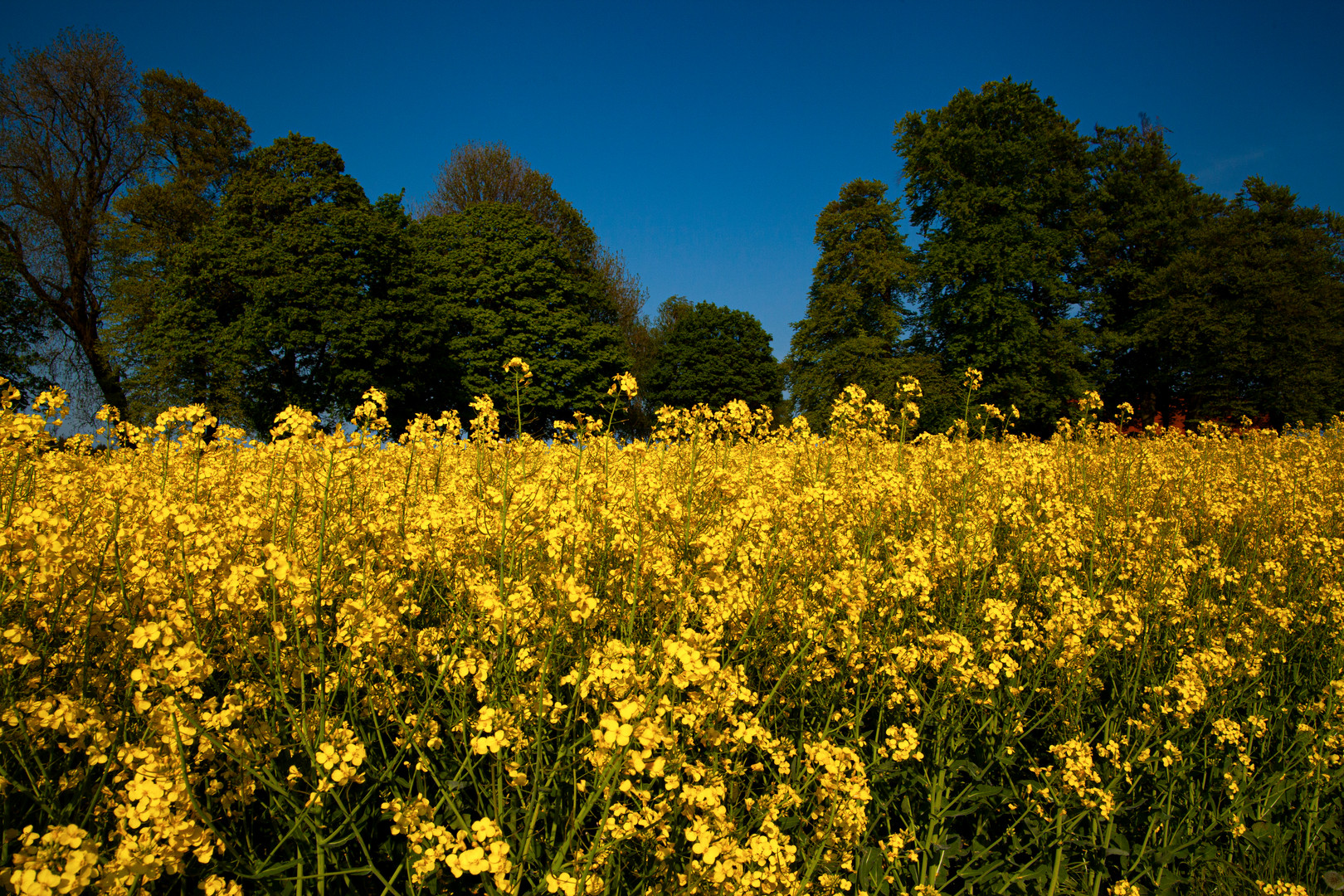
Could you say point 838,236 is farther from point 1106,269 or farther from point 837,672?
point 837,672

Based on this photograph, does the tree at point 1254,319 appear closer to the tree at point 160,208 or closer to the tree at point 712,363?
the tree at point 712,363

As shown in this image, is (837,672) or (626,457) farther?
(626,457)

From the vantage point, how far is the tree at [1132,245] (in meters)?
30.2

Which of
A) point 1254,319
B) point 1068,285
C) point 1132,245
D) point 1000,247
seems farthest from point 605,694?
point 1132,245

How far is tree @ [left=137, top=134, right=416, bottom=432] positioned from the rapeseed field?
2163cm

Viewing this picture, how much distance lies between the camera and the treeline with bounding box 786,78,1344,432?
26703mm

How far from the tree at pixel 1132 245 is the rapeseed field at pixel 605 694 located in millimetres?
31651

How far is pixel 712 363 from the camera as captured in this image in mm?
41969

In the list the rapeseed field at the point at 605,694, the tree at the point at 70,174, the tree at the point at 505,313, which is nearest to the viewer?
the rapeseed field at the point at 605,694

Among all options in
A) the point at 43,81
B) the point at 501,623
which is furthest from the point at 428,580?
the point at 43,81

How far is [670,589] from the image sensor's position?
3078mm

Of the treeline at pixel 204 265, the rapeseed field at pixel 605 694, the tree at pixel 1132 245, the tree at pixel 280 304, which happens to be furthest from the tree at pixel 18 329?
the tree at pixel 1132 245

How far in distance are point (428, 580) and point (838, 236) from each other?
35193 mm

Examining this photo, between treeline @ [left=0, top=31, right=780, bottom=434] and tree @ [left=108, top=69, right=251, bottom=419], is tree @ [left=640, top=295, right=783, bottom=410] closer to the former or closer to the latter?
treeline @ [left=0, top=31, right=780, bottom=434]
